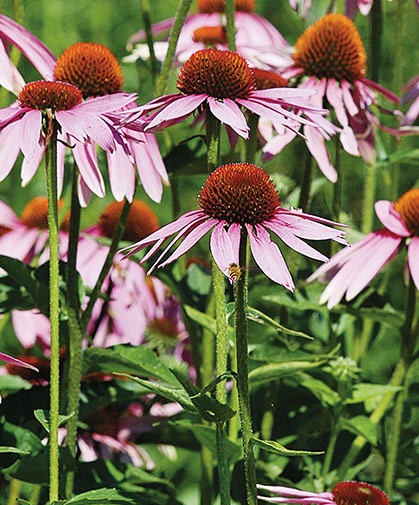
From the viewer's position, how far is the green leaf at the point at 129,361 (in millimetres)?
788

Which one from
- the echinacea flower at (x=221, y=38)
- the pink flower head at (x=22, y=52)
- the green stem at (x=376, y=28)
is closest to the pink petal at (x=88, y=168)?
the pink flower head at (x=22, y=52)

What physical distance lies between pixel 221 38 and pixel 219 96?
52 centimetres

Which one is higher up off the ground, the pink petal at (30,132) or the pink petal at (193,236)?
the pink petal at (30,132)

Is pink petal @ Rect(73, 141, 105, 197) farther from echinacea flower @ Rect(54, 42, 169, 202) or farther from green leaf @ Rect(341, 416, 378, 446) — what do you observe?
green leaf @ Rect(341, 416, 378, 446)

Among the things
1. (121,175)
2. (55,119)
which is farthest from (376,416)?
(55,119)

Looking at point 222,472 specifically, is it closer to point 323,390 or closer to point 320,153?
point 323,390

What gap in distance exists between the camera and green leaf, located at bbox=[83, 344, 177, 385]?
0.79 meters

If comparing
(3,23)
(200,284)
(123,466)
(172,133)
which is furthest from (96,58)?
(123,466)

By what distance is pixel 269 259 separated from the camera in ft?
1.94

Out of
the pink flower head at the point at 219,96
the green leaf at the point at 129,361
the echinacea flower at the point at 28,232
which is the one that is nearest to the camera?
the pink flower head at the point at 219,96

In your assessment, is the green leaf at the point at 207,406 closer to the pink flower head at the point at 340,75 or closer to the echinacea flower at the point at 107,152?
the echinacea flower at the point at 107,152

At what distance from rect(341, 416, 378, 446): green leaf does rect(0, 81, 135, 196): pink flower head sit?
39 centimetres

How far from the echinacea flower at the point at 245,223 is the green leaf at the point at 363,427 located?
323 mm

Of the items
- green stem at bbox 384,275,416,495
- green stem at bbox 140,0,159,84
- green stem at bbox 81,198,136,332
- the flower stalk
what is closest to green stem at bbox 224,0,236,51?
the flower stalk
